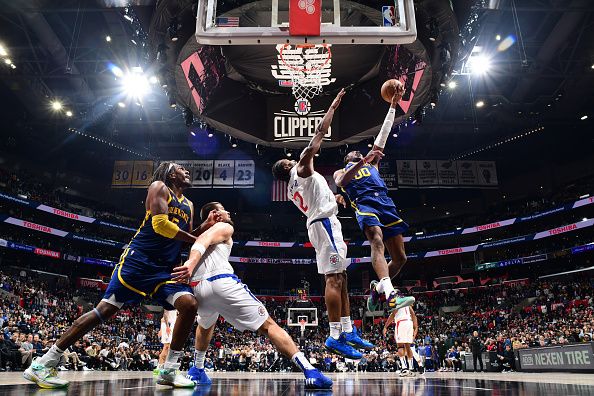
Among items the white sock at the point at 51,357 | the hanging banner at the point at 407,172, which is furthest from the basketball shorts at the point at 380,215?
the hanging banner at the point at 407,172

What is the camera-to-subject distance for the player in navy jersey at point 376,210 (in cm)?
496

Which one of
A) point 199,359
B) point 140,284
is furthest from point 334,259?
point 199,359

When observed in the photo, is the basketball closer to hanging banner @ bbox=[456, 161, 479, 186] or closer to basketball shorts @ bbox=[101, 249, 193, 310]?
basketball shorts @ bbox=[101, 249, 193, 310]

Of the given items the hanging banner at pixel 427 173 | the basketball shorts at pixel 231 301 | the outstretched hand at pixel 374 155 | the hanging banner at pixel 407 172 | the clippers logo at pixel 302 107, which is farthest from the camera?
the hanging banner at pixel 427 173

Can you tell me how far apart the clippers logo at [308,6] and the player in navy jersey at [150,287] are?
3345mm

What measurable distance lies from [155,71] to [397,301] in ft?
31.8

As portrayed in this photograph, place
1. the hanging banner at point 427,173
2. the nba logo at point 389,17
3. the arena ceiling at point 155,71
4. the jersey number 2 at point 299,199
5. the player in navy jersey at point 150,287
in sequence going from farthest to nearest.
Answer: the hanging banner at point 427,173 < the arena ceiling at point 155,71 < the nba logo at point 389,17 < the jersey number 2 at point 299,199 < the player in navy jersey at point 150,287

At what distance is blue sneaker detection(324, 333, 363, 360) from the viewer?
429 centimetres

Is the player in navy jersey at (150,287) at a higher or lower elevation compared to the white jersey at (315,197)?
lower

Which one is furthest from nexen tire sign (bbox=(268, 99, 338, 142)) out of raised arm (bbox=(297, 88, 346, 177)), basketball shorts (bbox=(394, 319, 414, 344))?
raised arm (bbox=(297, 88, 346, 177))

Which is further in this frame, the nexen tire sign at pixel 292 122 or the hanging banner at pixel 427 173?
the hanging banner at pixel 427 173

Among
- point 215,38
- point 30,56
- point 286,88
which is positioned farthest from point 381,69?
point 30,56

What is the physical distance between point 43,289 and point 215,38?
24.8 meters

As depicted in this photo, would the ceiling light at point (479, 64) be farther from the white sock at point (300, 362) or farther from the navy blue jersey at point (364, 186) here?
the white sock at point (300, 362)
